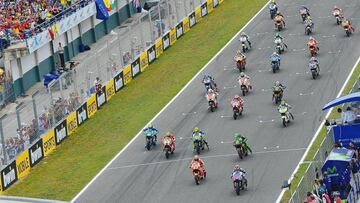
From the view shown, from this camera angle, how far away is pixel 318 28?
8275 cm

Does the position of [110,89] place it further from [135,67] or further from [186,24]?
[186,24]

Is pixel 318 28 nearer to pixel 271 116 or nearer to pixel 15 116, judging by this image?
pixel 271 116

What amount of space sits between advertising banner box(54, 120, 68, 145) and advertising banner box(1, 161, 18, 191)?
551 centimetres

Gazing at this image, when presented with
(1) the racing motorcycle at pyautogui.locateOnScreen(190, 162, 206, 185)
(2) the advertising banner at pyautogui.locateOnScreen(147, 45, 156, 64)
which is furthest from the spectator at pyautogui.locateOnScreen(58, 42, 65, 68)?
(1) the racing motorcycle at pyautogui.locateOnScreen(190, 162, 206, 185)

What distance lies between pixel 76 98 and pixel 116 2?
69.4ft

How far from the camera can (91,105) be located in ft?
230

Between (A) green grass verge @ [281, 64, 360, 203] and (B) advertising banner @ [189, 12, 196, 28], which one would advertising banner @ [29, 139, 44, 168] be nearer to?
(A) green grass verge @ [281, 64, 360, 203]

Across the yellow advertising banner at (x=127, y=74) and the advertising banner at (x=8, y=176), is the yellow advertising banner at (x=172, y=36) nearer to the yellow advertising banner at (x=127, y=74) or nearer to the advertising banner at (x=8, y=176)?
the yellow advertising banner at (x=127, y=74)

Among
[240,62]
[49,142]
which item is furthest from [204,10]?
[49,142]

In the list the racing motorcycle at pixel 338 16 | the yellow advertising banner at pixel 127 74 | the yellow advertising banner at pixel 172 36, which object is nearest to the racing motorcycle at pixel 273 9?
the racing motorcycle at pixel 338 16

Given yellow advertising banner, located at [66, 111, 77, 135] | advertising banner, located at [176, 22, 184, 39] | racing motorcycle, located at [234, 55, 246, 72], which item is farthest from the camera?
advertising banner, located at [176, 22, 184, 39]

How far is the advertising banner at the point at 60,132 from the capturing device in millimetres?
65312

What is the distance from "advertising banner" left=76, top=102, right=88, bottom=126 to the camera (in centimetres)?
6806

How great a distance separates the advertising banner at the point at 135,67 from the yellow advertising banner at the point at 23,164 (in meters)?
16.5
